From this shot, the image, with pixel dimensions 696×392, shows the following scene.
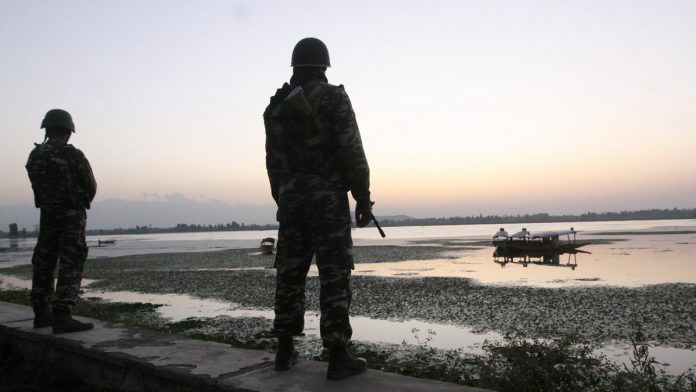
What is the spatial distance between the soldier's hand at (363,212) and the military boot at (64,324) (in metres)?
3.82

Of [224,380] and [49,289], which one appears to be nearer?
[224,380]

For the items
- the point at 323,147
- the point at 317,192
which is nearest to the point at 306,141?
the point at 323,147

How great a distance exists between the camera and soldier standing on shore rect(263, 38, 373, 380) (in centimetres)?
386

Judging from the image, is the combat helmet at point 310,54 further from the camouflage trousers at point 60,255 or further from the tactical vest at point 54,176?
the camouflage trousers at point 60,255

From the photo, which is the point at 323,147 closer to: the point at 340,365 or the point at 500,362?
the point at 340,365

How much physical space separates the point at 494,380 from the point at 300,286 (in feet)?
7.55

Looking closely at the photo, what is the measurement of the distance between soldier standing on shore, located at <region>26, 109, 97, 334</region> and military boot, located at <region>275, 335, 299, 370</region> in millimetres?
3111

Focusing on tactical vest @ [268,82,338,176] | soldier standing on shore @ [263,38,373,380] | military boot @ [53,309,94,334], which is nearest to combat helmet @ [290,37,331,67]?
soldier standing on shore @ [263,38,373,380]

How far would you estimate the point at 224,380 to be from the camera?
Answer: 367 cm

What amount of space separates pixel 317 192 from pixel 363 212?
42 centimetres

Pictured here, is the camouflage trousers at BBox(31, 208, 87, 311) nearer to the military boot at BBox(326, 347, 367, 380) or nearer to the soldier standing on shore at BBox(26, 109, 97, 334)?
the soldier standing on shore at BBox(26, 109, 97, 334)

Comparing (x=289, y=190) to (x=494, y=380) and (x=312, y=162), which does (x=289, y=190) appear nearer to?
(x=312, y=162)

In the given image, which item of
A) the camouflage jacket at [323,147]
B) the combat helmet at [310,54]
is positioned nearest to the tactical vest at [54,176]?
the camouflage jacket at [323,147]

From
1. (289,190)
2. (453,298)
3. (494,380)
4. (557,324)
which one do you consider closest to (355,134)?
(289,190)
